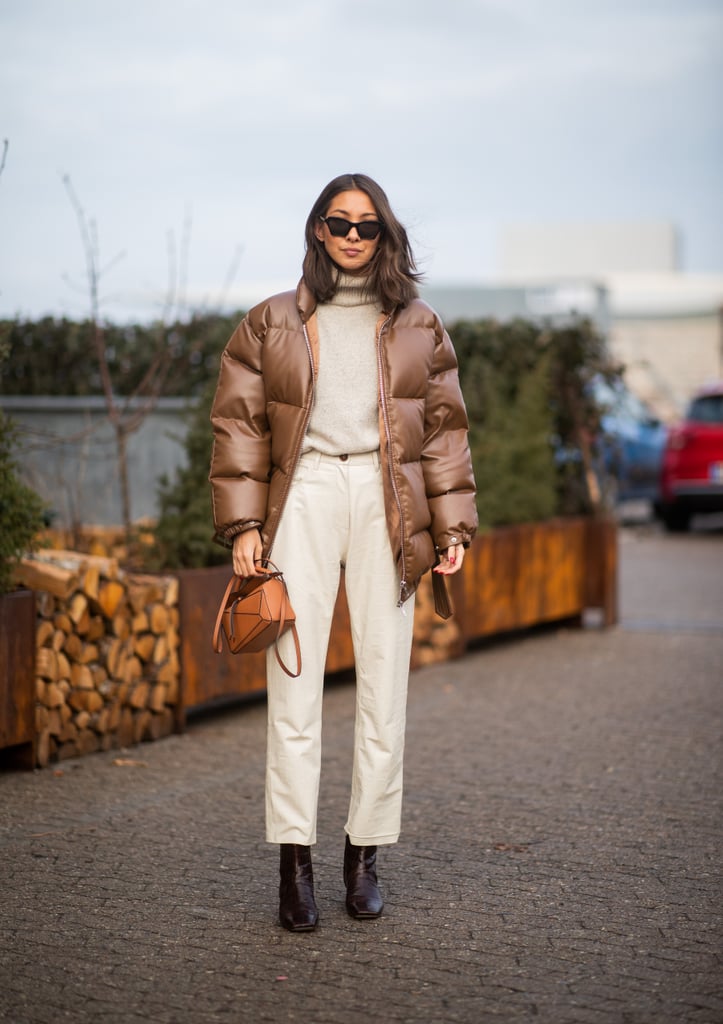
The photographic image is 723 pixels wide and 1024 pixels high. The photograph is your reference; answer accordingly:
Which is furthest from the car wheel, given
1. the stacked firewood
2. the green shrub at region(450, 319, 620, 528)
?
the stacked firewood

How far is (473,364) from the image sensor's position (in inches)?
394

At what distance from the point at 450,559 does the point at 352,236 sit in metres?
0.95

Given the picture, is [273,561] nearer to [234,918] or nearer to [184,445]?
[234,918]

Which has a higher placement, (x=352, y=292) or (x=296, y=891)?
(x=352, y=292)

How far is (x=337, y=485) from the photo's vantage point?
3816 millimetres

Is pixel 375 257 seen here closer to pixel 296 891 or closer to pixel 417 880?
pixel 296 891

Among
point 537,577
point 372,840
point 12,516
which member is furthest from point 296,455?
point 537,577

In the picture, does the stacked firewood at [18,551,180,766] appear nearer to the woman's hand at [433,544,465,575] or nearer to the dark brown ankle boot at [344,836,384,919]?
the dark brown ankle boot at [344,836,384,919]

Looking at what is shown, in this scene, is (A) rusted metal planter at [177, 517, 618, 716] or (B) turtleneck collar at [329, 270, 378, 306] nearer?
(B) turtleneck collar at [329, 270, 378, 306]

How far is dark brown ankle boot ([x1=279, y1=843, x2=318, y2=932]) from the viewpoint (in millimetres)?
3746

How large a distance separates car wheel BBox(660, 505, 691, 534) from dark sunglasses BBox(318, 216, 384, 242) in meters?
13.5

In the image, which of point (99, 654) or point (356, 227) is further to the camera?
point (99, 654)

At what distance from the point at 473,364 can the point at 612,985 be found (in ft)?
22.9

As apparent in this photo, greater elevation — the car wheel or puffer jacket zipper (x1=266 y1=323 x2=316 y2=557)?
puffer jacket zipper (x1=266 y1=323 x2=316 y2=557)
